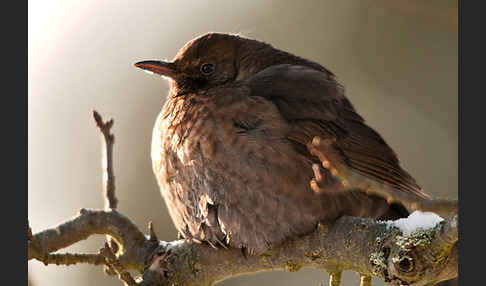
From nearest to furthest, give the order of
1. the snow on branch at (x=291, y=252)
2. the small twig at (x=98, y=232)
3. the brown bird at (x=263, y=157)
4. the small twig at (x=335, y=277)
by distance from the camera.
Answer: the snow on branch at (x=291, y=252)
the small twig at (x=98, y=232)
the small twig at (x=335, y=277)
the brown bird at (x=263, y=157)

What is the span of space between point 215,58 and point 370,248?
188 centimetres

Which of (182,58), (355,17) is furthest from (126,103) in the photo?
(182,58)

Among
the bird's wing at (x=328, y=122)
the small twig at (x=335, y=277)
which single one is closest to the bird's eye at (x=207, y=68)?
the bird's wing at (x=328, y=122)

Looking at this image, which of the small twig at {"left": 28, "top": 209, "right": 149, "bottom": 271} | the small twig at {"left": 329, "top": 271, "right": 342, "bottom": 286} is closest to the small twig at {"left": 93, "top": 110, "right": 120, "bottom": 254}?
the small twig at {"left": 28, "top": 209, "right": 149, "bottom": 271}

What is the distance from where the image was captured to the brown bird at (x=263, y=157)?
3.66 meters

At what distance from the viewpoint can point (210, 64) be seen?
14.8 ft

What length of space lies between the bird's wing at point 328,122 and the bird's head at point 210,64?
27cm

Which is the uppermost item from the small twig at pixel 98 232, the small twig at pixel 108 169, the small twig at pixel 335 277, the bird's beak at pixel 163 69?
the bird's beak at pixel 163 69

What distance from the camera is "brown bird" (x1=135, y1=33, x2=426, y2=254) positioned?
3660 millimetres

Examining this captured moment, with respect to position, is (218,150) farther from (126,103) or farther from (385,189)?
(126,103)

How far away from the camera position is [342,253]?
3357mm

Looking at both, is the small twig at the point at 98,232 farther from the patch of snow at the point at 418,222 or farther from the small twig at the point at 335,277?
the patch of snow at the point at 418,222

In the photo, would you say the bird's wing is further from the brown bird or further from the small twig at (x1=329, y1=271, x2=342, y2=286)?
the small twig at (x1=329, y1=271, x2=342, y2=286)

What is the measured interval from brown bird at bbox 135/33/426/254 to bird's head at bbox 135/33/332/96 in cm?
3
